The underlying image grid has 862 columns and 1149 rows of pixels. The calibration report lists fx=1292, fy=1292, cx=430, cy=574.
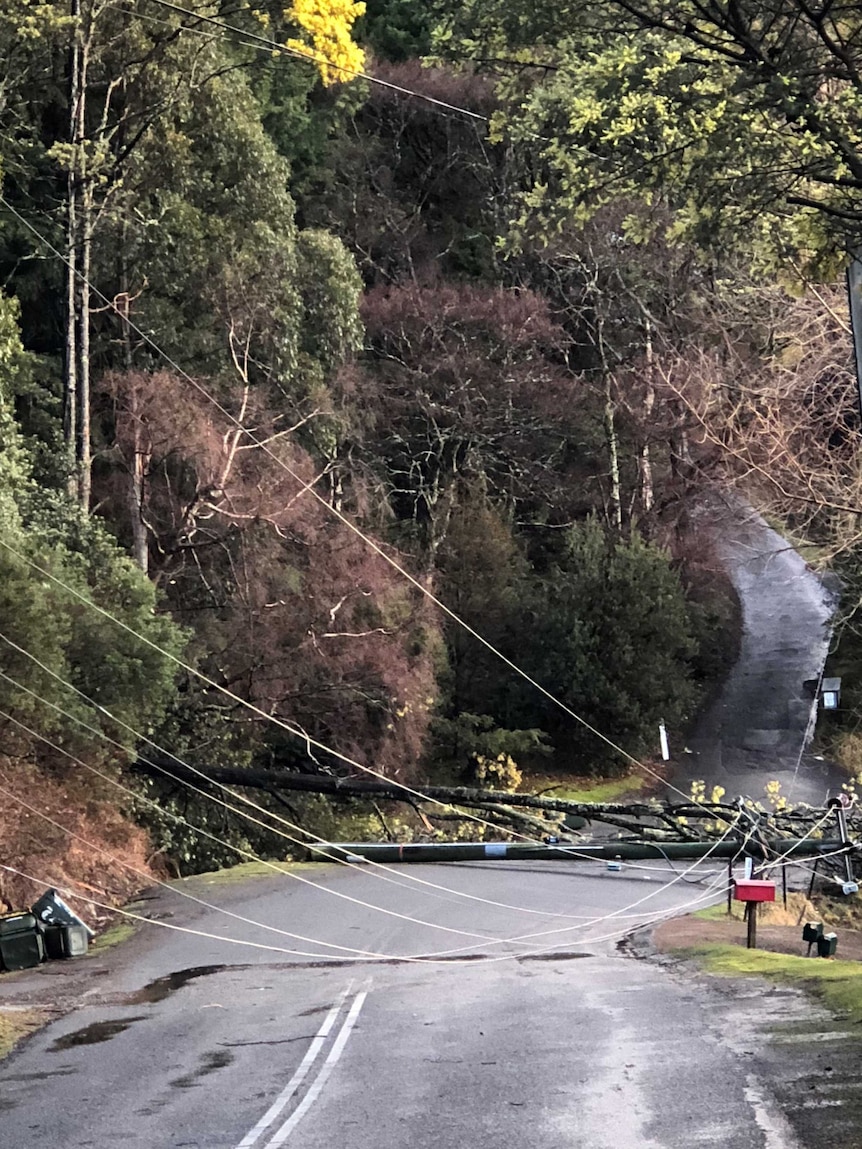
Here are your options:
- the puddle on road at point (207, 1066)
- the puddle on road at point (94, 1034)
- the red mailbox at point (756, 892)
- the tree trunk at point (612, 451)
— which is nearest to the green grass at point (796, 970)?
the red mailbox at point (756, 892)

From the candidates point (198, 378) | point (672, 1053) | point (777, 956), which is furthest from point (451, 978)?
point (198, 378)

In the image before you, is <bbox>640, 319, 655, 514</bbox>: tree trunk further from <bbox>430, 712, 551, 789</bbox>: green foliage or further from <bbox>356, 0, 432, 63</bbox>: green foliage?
<bbox>356, 0, 432, 63</bbox>: green foliage

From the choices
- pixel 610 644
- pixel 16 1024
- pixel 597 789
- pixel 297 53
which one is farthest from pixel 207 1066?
pixel 610 644

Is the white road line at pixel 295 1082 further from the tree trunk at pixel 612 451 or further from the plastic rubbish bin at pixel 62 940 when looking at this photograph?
the tree trunk at pixel 612 451

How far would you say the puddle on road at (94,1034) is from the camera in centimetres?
1080

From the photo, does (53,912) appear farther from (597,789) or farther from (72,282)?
(597,789)

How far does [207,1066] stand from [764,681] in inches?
1352

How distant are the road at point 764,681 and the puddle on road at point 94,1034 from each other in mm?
22682

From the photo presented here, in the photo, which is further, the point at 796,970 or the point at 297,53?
the point at 297,53

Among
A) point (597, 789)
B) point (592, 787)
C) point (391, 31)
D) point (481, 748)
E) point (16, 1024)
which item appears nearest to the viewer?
point (16, 1024)

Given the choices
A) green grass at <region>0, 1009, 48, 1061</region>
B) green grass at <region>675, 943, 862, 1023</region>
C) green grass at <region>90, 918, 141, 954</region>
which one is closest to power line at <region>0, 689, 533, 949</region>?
green grass at <region>90, 918, 141, 954</region>

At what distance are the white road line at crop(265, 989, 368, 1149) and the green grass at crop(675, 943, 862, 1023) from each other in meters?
4.03

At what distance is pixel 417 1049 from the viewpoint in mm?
9953

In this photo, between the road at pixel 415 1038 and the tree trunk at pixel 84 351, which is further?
the tree trunk at pixel 84 351
